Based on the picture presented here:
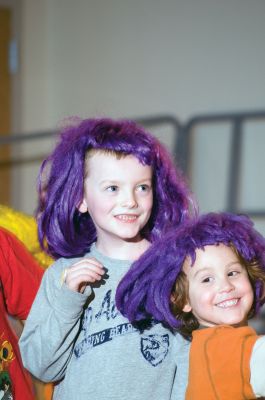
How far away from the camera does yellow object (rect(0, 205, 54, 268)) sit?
1.67 m

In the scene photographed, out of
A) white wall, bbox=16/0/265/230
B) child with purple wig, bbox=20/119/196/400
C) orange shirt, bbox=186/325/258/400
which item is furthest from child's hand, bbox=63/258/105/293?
white wall, bbox=16/0/265/230

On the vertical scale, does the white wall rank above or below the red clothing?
above

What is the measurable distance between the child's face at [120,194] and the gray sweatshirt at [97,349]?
112 mm

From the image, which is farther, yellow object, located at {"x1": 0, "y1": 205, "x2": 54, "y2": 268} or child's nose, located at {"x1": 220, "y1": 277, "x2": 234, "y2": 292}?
yellow object, located at {"x1": 0, "y1": 205, "x2": 54, "y2": 268}

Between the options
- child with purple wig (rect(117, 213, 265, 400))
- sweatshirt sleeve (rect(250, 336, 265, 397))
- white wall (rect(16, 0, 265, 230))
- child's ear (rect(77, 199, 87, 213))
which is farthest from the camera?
white wall (rect(16, 0, 265, 230))

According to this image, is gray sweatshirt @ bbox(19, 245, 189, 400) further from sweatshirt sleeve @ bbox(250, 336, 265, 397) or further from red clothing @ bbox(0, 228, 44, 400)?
sweatshirt sleeve @ bbox(250, 336, 265, 397)

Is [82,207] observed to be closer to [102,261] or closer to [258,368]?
[102,261]

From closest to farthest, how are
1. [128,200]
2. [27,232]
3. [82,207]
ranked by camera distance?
1. [128,200]
2. [82,207]
3. [27,232]

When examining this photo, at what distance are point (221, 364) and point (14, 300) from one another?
531 millimetres

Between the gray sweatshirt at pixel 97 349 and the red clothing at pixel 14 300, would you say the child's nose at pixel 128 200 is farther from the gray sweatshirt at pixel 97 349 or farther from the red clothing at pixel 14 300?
the red clothing at pixel 14 300

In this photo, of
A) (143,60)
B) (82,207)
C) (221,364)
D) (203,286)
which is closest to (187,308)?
(203,286)

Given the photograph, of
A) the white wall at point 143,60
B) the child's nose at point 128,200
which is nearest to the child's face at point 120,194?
the child's nose at point 128,200

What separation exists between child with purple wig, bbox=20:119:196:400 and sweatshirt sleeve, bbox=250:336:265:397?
0.26 meters

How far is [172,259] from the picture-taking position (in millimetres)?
1299
